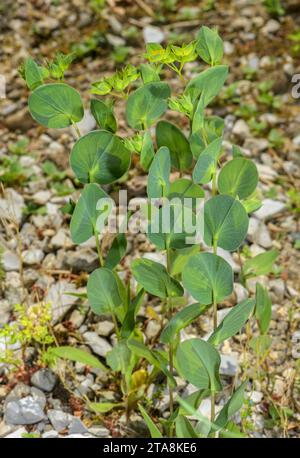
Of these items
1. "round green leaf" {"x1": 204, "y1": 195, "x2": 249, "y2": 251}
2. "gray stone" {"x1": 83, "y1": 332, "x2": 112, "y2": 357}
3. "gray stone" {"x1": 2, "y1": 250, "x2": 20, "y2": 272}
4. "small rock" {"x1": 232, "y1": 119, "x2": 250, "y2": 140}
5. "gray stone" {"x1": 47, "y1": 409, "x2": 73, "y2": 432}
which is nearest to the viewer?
"round green leaf" {"x1": 204, "y1": 195, "x2": 249, "y2": 251}

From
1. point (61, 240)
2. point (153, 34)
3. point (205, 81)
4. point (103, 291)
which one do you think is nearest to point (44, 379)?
point (103, 291)

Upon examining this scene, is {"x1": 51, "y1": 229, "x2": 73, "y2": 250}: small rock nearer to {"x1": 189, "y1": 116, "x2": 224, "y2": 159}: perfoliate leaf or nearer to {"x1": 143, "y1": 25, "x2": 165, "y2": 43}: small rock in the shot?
{"x1": 189, "y1": 116, "x2": 224, "y2": 159}: perfoliate leaf

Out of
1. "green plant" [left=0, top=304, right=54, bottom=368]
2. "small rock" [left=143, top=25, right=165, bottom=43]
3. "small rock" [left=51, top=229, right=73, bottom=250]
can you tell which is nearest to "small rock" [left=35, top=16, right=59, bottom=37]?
"small rock" [left=143, top=25, right=165, bottom=43]

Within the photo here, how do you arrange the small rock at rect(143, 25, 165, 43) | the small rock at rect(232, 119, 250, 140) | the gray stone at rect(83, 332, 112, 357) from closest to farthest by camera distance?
1. the gray stone at rect(83, 332, 112, 357)
2. the small rock at rect(232, 119, 250, 140)
3. the small rock at rect(143, 25, 165, 43)

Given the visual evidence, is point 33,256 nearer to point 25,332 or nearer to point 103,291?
point 25,332

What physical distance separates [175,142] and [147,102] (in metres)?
0.19

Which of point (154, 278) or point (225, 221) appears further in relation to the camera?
point (154, 278)

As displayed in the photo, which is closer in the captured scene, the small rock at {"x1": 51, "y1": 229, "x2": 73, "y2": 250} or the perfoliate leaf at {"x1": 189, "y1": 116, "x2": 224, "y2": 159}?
the perfoliate leaf at {"x1": 189, "y1": 116, "x2": 224, "y2": 159}

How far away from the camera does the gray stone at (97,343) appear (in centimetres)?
176

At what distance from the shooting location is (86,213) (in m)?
1.38

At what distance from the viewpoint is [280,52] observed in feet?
8.50

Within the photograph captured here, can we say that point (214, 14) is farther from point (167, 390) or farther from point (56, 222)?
point (167, 390)

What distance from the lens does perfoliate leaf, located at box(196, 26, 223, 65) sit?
1.38 meters

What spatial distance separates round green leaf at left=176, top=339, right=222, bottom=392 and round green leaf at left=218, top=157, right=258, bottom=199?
30cm
